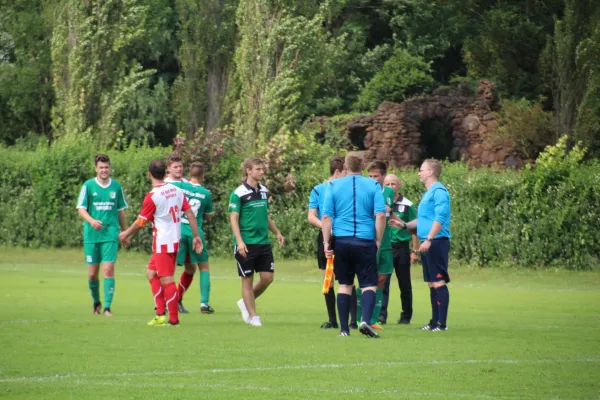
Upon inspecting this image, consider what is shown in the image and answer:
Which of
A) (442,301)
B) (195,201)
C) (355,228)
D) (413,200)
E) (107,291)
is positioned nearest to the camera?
(355,228)

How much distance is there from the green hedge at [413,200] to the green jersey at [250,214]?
45.8 ft

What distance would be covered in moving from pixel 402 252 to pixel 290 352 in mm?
4467

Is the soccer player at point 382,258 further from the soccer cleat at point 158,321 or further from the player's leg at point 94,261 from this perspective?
the player's leg at point 94,261

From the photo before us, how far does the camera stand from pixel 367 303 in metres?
13.0

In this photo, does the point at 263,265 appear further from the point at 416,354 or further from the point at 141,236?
the point at 141,236

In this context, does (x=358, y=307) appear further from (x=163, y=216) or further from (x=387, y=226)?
(x=163, y=216)

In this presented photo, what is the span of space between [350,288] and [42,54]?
139 ft

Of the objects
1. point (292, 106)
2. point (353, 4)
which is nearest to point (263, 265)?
point (292, 106)

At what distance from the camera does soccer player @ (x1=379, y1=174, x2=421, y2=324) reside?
15414 millimetres

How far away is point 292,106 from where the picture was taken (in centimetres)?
3828

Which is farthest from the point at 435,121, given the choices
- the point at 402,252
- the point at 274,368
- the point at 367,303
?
the point at 274,368

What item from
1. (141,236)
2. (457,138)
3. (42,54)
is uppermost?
(42,54)

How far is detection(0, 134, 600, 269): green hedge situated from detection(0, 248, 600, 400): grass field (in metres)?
6.80

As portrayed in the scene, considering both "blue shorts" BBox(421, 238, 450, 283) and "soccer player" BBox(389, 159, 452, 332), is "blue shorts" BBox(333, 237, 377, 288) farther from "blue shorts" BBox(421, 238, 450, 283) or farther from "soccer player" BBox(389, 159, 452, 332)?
"blue shorts" BBox(421, 238, 450, 283)
